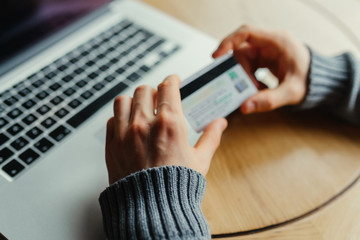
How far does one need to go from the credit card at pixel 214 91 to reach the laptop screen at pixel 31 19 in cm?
32

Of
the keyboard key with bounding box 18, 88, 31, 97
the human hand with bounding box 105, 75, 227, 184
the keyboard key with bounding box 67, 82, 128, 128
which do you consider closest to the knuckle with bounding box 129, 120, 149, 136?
the human hand with bounding box 105, 75, 227, 184

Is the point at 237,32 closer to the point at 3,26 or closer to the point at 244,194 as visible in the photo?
the point at 244,194

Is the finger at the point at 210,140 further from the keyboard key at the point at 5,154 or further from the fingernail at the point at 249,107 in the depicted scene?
the keyboard key at the point at 5,154

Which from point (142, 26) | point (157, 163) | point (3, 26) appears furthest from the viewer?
point (142, 26)

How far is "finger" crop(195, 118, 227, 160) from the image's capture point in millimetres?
438

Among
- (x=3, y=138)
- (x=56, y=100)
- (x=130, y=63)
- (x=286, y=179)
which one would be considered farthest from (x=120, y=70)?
(x=286, y=179)

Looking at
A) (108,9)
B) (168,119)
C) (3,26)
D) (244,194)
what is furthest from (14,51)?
(244,194)

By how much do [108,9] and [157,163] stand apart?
0.44 meters

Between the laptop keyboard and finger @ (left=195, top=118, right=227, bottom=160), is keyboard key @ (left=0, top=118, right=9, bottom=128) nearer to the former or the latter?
the laptop keyboard

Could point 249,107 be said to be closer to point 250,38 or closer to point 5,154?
point 250,38

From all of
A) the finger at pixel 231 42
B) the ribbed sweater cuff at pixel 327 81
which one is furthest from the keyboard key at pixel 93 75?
the ribbed sweater cuff at pixel 327 81

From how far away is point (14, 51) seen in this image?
0.57 m

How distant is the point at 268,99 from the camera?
20.4 inches

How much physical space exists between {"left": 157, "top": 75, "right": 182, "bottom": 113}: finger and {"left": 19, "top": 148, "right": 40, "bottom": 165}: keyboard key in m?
0.20
